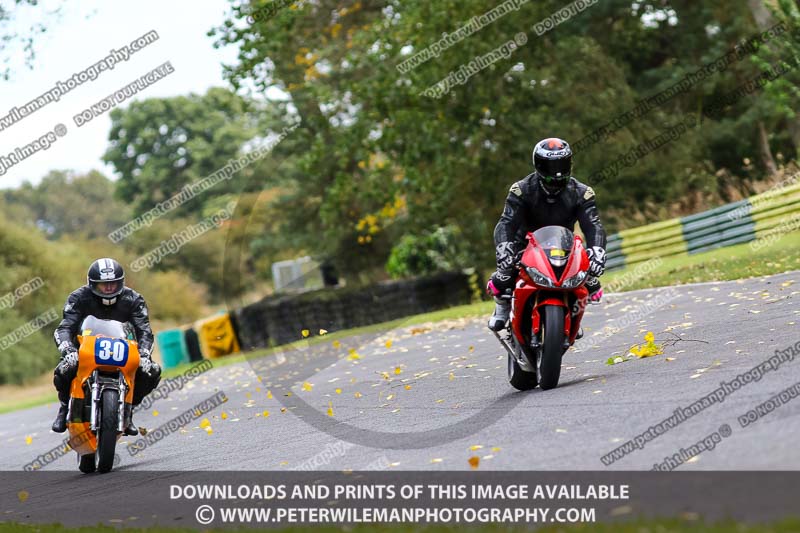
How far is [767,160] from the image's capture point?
36812 mm

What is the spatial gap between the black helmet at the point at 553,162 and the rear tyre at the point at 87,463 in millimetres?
4777

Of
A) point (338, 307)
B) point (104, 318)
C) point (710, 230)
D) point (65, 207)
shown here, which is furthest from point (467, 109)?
point (65, 207)

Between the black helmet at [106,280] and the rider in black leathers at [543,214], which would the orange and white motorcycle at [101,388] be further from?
the rider in black leathers at [543,214]

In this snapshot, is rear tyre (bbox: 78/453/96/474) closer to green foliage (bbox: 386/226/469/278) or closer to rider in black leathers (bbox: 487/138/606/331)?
rider in black leathers (bbox: 487/138/606/331)

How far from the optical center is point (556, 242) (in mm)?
9891

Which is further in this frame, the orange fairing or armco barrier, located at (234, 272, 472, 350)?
armco barrier, located at (234, 272, 472, 350)

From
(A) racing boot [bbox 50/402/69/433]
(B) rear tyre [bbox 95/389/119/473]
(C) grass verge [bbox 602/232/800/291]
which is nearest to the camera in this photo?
(B) rear tyre [bbox 95/389/119/473]

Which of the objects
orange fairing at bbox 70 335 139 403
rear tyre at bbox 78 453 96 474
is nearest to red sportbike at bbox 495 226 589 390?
orange fairing at bbox 70 335 139 403

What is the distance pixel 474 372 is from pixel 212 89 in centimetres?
7129

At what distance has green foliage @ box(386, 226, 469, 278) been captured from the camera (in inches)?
1395

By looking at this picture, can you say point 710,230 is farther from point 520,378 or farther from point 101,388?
point 101,388

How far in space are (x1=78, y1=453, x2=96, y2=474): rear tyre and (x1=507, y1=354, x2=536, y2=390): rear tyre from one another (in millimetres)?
3870

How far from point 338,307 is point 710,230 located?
30.4ft

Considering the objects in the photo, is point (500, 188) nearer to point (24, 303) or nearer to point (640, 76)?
point (640, 76)
